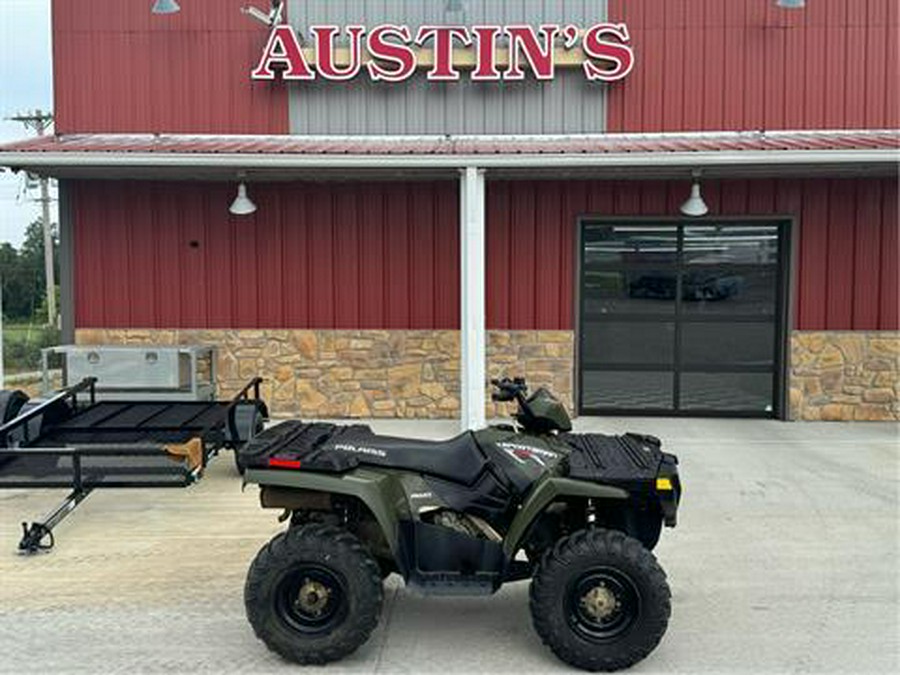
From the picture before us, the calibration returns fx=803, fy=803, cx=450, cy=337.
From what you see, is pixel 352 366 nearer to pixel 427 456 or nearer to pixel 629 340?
pixel 629 340

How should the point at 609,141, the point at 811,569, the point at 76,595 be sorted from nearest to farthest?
1. the point at 76,595
2. the point at 811,569
3. the point at 609,141

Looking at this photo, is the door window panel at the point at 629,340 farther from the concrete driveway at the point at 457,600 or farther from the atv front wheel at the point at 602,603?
the atv front wheel at the point at 602,603

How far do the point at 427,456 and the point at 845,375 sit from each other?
317 inches

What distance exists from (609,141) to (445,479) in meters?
6.85

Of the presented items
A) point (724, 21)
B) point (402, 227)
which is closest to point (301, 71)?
point (402, 227)

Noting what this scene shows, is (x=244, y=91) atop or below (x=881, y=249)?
atop

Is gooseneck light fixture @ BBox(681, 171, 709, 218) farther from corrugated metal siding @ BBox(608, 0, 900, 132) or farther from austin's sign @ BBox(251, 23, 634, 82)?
austin's sign @ BBox(251, 23, 634, 82)

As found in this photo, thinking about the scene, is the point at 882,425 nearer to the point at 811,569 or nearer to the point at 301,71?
the point at 811,569

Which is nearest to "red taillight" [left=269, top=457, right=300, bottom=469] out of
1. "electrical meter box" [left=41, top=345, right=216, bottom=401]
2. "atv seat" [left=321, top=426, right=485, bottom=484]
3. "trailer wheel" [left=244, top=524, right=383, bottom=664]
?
"atv seat" [left=321, top=426, right=485, bottom=484]

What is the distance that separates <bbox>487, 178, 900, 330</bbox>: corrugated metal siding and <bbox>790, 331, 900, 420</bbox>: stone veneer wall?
176 mm

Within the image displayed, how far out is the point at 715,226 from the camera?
34.1ft

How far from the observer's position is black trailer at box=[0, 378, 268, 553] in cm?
529

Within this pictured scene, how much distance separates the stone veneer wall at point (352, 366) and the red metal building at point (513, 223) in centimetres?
3

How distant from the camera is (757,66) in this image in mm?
10148
